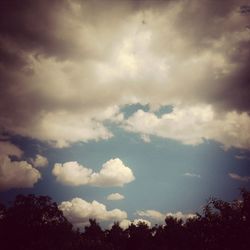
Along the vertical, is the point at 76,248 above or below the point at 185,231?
below

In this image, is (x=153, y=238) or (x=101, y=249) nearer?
(x=101, y=249)

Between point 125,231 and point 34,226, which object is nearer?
point 34,226

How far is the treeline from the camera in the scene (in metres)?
41.1

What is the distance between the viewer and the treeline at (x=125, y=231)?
4109 cm

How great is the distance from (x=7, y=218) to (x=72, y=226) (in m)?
18.4

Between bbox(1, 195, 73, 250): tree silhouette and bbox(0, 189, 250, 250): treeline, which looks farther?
bbox(1, 195, 73, 250): tree silhouette

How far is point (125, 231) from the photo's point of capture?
110m

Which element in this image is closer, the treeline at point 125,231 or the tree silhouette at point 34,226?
the treeline at point 125,231

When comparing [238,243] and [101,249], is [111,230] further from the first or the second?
[238,243]

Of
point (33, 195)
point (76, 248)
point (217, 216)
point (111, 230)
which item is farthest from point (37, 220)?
point (217, 216)

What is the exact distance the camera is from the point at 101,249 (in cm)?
7538

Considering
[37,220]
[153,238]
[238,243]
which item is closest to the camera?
[238,243]

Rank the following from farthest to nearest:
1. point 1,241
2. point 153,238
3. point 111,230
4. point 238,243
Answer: point 111,230
point 153,238
point 1,241
point 238,243

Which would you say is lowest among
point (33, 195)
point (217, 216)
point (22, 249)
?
point (22, 249)
